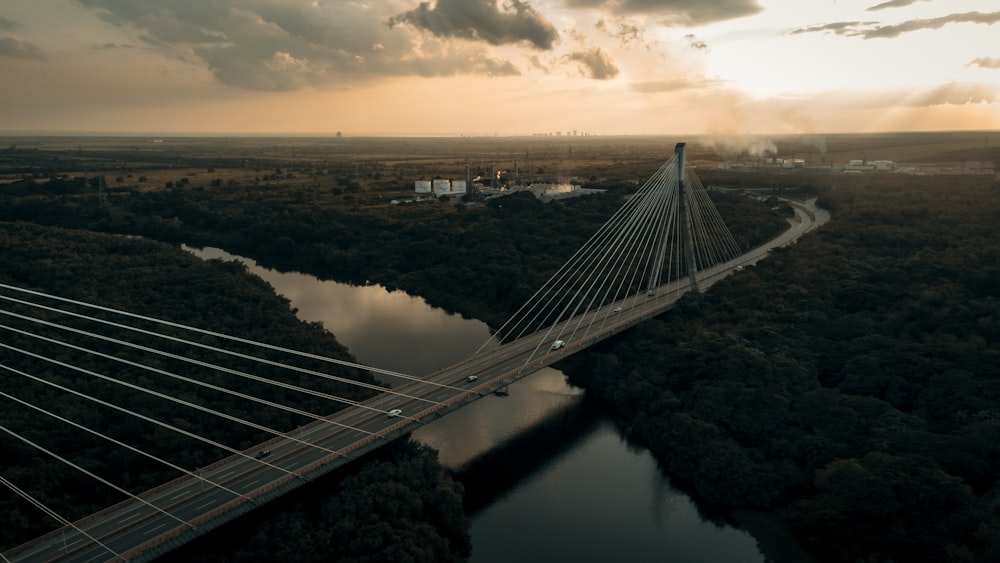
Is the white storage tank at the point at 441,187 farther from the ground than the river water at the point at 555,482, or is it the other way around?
the white storage tank at the point at 441,187

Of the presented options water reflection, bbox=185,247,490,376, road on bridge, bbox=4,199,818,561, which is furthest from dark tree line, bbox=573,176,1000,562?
water reflection, bbox=185,247,490,376

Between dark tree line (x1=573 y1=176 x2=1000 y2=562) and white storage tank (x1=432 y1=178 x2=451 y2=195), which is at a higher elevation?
white storage tank (x1=432 y1=178 x2=451 y2=195)

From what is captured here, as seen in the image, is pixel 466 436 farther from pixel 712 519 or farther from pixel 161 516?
pixel 161 516

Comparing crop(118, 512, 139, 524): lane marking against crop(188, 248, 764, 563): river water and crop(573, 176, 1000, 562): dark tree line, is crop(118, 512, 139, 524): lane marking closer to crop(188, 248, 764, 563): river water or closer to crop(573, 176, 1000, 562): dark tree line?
crop(188, 248, 764, 563): river water

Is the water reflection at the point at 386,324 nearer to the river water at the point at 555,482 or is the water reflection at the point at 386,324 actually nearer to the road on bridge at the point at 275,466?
the river water at the point at 555,482

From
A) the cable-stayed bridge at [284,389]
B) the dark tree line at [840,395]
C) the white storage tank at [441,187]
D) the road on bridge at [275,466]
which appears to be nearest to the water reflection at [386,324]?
the cable-stayed bridge at [284,389]

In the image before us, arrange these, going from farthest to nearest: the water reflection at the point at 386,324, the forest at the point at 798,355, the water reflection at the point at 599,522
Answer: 1. the water reflection at the point at 386,324
2. the water reflection at the point at 599,522
3. the forest at the point at 798,355
